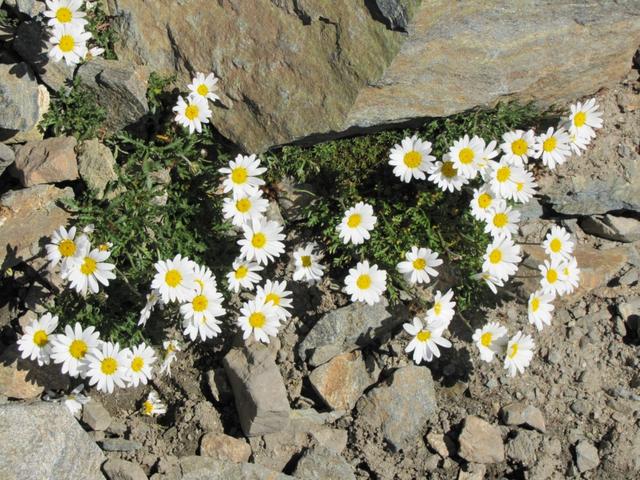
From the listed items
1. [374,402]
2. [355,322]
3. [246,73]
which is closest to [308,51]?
[246,73]

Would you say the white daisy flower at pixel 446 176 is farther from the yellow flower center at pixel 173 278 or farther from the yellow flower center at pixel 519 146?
the yellow flower center at pixel 173 278

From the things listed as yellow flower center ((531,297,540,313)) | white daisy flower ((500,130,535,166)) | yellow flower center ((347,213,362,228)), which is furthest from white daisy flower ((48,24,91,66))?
yellow flower center ((531,297,540,313))

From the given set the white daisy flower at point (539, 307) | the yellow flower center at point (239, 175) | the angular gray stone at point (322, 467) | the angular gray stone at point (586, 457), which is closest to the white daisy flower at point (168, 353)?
the angular gray stone at point (322, 467)

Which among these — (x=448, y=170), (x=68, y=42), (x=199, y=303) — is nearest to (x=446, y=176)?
(x=448, y=170)

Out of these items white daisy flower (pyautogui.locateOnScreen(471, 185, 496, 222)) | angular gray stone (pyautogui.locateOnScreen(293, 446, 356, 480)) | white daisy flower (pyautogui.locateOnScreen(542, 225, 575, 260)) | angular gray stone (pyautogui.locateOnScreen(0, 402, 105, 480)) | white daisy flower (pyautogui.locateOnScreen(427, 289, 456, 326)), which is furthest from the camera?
white daisy flower (pyautogui.locateOnScreen(542, 225, 575, 260))

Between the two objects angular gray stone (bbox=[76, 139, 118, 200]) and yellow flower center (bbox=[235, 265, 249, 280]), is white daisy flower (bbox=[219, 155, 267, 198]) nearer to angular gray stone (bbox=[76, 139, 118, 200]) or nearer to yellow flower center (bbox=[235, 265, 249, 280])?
yellow flower center (bbox=[235, 265, 249, 280])

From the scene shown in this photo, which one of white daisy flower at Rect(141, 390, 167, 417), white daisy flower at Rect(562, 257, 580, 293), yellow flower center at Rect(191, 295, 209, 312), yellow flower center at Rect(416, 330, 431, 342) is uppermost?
yellow flower center at Rect(191, 295, 209, 312)
